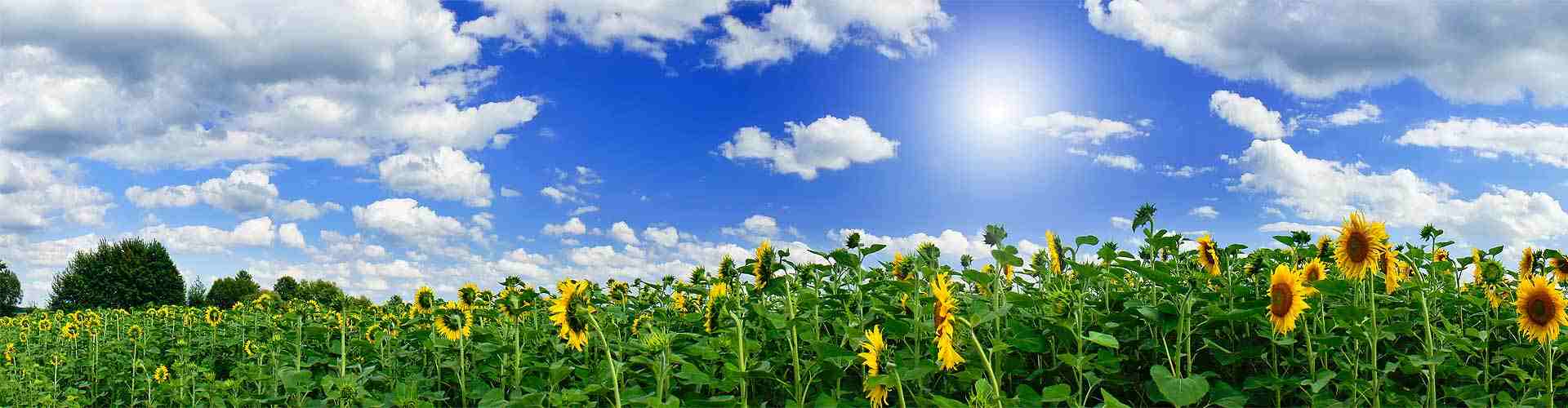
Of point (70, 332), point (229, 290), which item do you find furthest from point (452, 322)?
point (229, 290)

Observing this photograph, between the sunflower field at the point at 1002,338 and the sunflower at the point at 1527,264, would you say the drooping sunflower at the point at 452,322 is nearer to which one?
the sunflower field at the point at 1002,338

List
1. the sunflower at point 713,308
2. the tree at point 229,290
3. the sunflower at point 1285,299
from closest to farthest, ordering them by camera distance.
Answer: the sunflower at point 1285,299, the sunflower at point 713,308, the tree at point 229,290

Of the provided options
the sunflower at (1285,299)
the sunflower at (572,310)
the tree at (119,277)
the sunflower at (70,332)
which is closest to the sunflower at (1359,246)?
the sunflower at (1285,299)

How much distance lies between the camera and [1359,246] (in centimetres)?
408

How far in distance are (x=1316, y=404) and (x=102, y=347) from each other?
33.9ft

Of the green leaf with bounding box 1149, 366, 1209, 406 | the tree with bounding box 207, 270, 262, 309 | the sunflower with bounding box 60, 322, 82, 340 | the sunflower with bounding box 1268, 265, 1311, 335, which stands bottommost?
the green leaf with bounding box 1149, 366, 1209, 406

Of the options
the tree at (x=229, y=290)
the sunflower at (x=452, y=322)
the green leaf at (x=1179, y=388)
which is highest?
the tree at (x=229, y=290)

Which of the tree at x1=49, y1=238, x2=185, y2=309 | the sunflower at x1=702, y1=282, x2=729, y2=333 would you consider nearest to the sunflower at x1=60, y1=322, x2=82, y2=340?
the sunflower at x1=702, y1=282, x2=729, y2=333

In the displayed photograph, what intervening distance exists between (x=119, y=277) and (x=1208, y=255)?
57.2m

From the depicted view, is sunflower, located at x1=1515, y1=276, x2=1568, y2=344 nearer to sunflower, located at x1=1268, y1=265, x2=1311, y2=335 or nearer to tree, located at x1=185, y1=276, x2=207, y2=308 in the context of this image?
sunflower, located at x1=1268, y1=265, x2=1311, y2=335

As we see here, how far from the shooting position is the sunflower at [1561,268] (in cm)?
588

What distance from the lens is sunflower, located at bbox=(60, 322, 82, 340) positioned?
9.75 m

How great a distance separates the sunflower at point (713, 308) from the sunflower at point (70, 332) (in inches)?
343

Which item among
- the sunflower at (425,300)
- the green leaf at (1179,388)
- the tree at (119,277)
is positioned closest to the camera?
the green leaf at (1179,388)
